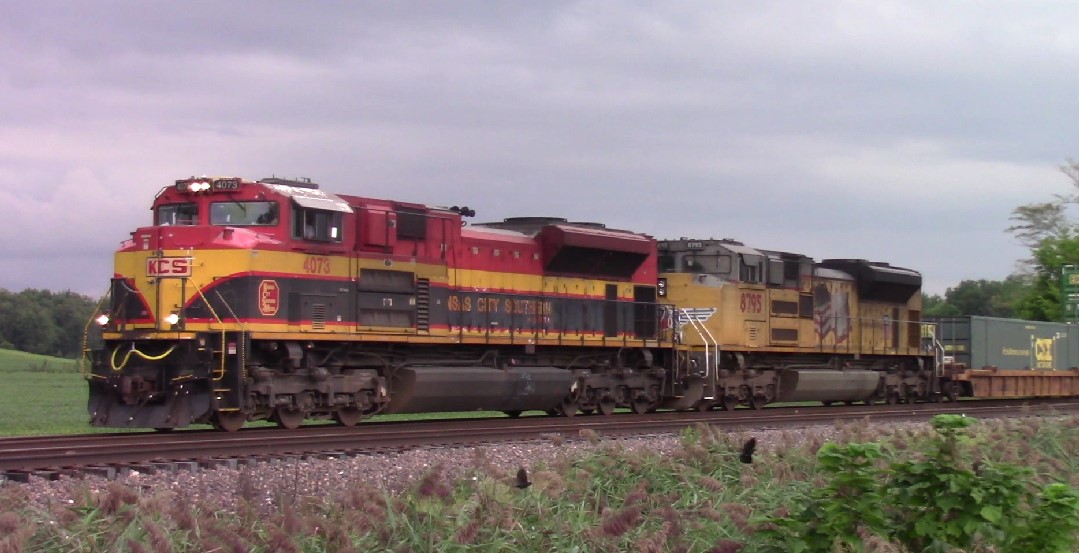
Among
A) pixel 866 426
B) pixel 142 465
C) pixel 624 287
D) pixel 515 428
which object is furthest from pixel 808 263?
pixel 142 465

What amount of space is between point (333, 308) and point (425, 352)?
7.10 ft

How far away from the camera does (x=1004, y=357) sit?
3284cm

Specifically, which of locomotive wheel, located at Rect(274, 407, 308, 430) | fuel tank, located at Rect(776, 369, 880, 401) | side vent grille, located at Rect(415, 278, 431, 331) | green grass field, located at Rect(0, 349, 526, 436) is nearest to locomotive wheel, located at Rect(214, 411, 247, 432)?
locomotive wheel, located at Rect(274, 407, 308, 430)

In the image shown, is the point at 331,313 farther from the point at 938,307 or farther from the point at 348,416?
the point at 938,307

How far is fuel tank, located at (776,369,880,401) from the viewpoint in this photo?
25.1 metres

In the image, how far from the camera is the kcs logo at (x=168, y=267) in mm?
15922

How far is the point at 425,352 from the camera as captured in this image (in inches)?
730

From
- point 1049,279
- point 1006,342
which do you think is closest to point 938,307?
point 1049,279

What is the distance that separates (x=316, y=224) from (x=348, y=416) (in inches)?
116

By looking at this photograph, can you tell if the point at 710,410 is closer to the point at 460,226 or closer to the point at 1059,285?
the point at 460,226

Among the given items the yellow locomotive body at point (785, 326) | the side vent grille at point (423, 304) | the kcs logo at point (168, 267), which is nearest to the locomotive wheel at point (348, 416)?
the side vent grille at point (423, 304)

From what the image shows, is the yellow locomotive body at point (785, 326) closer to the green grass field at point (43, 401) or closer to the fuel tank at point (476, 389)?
the fuel tank at point (476, 389)

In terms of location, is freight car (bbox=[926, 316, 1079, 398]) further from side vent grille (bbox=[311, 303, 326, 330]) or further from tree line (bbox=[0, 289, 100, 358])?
tree line (bbox=[0, 289, 100, 358])

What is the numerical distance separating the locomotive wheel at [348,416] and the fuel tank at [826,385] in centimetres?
1097
